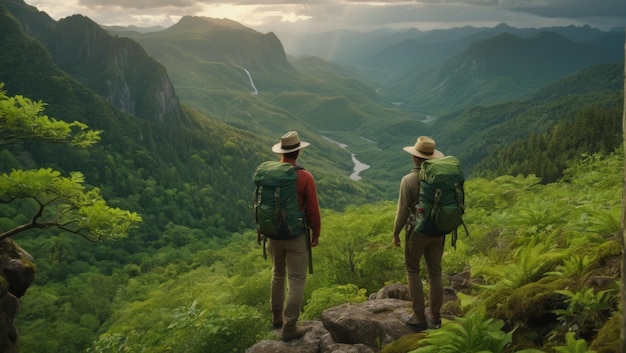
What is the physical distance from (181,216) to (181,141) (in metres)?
47.8

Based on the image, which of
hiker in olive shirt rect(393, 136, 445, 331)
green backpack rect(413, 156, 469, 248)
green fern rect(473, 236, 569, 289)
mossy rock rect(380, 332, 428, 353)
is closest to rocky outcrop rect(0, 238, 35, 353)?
mossy rock rect(380, 332, 428, 353)

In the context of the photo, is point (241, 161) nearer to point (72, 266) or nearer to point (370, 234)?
point (72, 266)

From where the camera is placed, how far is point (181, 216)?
128m

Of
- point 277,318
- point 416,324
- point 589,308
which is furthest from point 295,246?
point 589,308

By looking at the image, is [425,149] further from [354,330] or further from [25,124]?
[25,124]

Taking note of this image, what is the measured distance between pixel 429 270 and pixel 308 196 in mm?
2326

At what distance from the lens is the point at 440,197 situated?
6.64 metres

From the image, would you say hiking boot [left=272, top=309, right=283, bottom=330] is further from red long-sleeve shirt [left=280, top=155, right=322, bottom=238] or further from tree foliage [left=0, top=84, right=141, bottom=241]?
tree foliage [left=0, top=84, right=141, bottom=241]

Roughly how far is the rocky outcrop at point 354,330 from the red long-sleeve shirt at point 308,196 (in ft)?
5.58

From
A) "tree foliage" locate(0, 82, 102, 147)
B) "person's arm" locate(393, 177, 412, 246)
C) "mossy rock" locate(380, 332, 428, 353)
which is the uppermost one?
"tree foliage" locate(0, 82, 102, 147)

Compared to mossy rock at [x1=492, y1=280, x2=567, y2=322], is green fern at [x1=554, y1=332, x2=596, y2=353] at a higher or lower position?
higher

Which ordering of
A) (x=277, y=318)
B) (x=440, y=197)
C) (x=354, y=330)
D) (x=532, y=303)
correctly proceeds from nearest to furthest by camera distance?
(x=532, y=303)
(x=440, y=197)
(x=354, y=330)
(x=277, y=318)

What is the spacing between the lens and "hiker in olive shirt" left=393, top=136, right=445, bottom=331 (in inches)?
281

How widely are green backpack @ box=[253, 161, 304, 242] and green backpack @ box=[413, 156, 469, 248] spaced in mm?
1995
